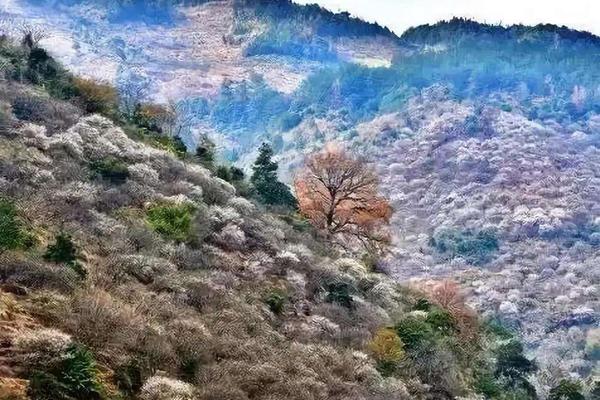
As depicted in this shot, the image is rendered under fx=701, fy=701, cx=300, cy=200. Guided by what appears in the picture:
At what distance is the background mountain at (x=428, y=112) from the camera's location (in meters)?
103

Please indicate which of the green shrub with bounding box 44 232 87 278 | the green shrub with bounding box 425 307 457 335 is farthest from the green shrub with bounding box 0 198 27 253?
the green shrub with bounding box 425 307 457 335

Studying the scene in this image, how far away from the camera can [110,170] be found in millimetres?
26203

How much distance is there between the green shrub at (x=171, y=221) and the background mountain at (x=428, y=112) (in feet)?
215

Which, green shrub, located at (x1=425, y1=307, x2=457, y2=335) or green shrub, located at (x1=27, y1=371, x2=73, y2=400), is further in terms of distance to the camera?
green shrub, located at (x1=425, y1=307, x2=457, y2=335)

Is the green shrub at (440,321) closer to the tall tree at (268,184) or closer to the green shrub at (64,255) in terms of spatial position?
the tall tree at (268,184)

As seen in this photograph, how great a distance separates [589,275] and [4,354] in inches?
3897

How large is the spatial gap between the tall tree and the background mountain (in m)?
51.8

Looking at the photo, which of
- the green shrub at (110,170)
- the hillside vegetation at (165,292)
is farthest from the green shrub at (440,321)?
the green shrub at (110,170)

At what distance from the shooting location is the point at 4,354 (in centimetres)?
1239

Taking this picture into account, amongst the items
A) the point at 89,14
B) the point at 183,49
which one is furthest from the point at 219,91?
the point at 89,14

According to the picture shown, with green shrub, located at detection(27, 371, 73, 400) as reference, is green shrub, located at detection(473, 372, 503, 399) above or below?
below

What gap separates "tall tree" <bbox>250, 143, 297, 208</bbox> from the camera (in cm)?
3897

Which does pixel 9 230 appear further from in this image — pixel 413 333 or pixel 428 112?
pixel 428 112

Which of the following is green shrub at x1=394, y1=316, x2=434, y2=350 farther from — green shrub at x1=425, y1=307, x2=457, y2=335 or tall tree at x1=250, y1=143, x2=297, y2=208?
tall tree at x1=250, y1=143, x2=297, y2=208
